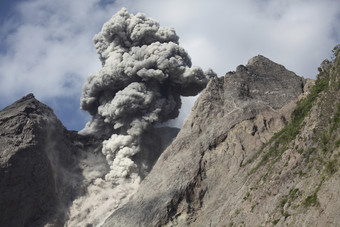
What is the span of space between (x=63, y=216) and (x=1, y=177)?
25.9 feet

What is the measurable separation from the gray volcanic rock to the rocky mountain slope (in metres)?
12.3

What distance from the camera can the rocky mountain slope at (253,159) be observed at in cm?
2031

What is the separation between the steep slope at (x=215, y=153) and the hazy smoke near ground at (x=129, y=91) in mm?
14940

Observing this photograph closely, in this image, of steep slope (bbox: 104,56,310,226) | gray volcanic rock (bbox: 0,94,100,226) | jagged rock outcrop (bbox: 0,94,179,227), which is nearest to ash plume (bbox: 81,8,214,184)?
jagged rock outcrop (bbox: 0,94,179,227)

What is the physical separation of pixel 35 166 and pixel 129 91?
570 inches

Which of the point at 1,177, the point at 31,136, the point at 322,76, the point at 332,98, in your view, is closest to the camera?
the point at 332,98

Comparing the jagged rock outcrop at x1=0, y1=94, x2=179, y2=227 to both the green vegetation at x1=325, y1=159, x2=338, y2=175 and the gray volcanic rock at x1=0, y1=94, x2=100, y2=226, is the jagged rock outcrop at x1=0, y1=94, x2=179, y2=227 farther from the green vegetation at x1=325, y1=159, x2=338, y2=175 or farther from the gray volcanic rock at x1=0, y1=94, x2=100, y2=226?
the green vegetation at x1=325, y1=159, x2=338, y2=175

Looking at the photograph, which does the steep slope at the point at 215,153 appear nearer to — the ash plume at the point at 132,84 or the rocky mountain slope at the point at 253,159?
the rocky mountain slope at the point at 253,159

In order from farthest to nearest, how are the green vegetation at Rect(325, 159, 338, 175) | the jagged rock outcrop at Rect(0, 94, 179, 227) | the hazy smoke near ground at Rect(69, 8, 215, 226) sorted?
the hazy smoke near ground at Rect(69, 8, 215, 226), the jagged rock outcrop at Rect(0, 94, 179, 227), the green vegetation at Rect(325, 159, 338, 175)

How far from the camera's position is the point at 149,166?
55.4m

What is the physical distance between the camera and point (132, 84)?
189ft

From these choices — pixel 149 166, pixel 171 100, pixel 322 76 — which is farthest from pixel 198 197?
pixel 171 100

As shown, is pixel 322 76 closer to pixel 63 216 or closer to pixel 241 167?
pixel 241 167

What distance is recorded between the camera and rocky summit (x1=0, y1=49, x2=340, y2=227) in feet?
69.5
